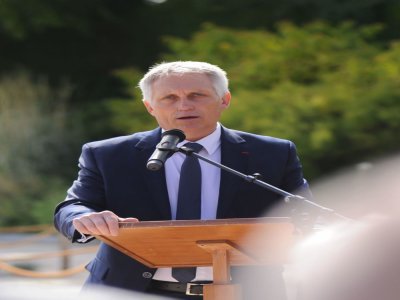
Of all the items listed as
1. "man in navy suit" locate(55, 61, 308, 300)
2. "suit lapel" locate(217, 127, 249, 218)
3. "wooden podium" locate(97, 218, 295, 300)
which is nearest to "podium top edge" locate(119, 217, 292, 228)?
"wooden podium" locate(97, 218, 295, 300)

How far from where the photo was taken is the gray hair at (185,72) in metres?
4.16

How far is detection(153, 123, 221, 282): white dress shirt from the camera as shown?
4.09 meters

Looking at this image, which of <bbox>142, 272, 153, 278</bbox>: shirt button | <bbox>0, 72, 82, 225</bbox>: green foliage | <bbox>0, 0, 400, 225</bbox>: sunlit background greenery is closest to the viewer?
<bbox>142, 272, 153, 278</bbox>: shirt button

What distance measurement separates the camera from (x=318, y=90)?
17531 mm

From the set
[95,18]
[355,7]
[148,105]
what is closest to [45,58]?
[95,18]

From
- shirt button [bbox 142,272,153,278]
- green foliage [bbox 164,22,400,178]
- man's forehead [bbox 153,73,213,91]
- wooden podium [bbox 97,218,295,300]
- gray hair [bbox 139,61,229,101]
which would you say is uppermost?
green foliage [bbox 164,22,400,178]

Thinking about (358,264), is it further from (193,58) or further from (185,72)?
(193,58)

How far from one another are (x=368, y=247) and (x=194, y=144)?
50.5 inches

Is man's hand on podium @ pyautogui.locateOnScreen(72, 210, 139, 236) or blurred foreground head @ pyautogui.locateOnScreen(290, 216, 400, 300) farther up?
man's hand on podium @ pyautogui.locateOnScreen(72, 210, 139, 236)

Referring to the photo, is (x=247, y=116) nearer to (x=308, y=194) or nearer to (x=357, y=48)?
(x=357, y=48)

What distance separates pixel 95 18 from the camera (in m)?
26.8

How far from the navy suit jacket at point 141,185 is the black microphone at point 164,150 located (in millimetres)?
445

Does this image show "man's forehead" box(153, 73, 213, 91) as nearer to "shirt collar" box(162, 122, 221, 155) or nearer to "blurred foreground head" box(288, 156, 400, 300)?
"shirt collar" box(162, 122, 221, 155)

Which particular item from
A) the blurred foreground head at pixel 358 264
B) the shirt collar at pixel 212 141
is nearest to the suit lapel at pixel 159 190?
the shirt collar at pixel 212 141
